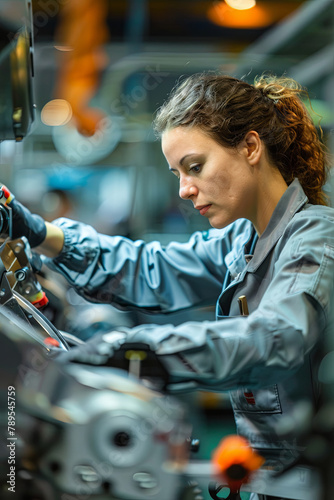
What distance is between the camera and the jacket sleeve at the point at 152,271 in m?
1.41

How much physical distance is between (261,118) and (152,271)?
53 cm

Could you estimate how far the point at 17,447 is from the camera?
2.71ft

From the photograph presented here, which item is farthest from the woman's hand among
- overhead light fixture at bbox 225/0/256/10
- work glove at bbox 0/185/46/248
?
overhead light fixture at bbox 225/0/256/10

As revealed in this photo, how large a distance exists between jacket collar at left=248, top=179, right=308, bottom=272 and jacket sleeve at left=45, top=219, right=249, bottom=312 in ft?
0.97

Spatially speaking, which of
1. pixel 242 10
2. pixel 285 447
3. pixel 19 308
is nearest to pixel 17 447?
pixel 19 308

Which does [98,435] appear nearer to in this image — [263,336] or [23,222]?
[263,336]

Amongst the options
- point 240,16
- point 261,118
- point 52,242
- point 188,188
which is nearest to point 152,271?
point 52,242

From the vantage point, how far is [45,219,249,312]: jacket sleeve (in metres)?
1.41

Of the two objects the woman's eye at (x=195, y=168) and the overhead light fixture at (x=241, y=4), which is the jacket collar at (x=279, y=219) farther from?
the overhead light fixture at (x=241, y=4)

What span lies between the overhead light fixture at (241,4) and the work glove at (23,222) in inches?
24.8

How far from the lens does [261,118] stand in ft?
3.60

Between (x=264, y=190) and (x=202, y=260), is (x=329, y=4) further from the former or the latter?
(x=202, y=260)

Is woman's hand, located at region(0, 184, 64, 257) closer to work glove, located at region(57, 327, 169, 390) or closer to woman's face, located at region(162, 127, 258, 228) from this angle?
woman's face, located at region(162, 127, 258, 228)

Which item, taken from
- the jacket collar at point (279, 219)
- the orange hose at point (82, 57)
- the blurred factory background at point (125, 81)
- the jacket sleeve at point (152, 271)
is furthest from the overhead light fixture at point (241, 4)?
the jacket sleeve at point (152, 271)
